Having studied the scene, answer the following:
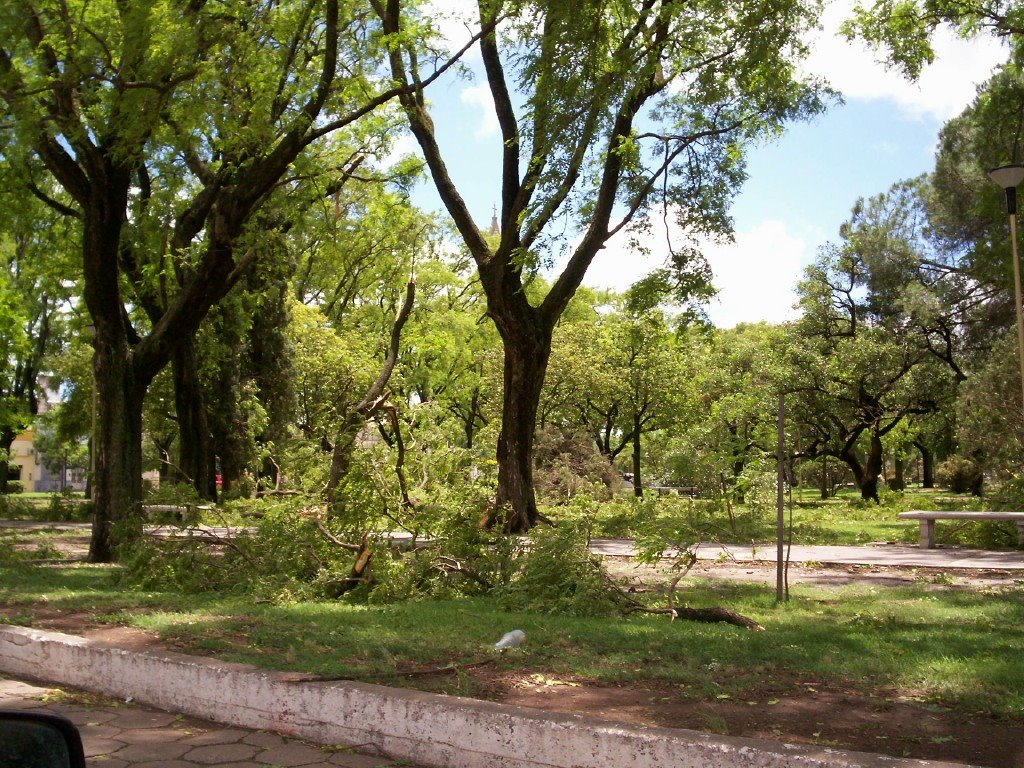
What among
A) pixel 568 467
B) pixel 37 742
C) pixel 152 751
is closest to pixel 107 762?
pixel 152 751

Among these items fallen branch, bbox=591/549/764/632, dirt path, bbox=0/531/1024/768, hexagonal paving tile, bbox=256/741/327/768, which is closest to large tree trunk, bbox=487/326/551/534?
fallen branch, bbox=591/549/764/632

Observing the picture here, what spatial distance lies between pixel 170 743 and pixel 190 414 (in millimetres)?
18533

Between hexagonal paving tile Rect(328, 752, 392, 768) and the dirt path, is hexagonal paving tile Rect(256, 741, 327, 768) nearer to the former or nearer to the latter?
hexagonal paving tile Rect(328, 752, 392, 768)

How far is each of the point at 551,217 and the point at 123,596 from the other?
793cm

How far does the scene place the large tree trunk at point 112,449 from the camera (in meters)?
13.5

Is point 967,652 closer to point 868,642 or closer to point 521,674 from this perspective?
point 868,642

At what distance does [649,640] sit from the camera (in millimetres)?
7180

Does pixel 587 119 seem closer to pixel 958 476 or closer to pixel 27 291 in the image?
pixel 27 291

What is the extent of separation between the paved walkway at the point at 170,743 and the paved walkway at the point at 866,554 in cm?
576

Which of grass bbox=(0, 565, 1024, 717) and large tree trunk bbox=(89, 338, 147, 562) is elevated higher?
large tree trunk bbox=(89, 338, 147, 562)

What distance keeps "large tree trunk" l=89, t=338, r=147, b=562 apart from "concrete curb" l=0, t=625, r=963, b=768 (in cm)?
700

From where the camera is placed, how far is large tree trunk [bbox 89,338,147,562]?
533 inches

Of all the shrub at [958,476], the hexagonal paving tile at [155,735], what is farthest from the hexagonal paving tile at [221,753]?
the shrub at [958,476]

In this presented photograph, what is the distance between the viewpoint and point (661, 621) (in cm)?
833
